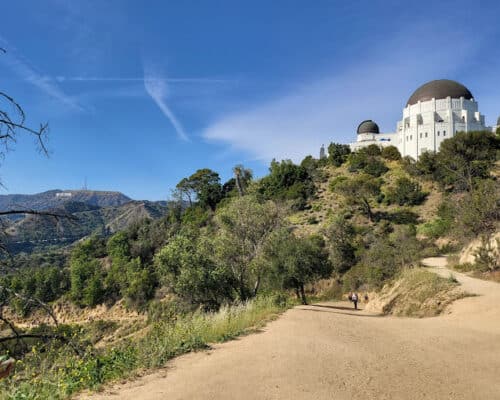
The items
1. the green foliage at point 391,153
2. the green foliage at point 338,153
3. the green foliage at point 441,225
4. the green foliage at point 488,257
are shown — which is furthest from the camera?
the green foliage at point 338,153

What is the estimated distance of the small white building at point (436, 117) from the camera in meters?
48.4

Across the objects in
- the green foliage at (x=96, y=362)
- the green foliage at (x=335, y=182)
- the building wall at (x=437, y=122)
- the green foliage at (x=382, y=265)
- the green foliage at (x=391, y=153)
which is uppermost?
the building wall at (x=437, y=122)

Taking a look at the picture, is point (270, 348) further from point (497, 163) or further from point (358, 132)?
point (358, 132)

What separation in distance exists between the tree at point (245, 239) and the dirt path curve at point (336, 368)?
23.9ft

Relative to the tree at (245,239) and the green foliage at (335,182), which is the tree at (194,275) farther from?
the green foliage at (335,182)

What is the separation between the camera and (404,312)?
43.0 feet

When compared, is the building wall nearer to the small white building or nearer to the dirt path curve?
the small white building

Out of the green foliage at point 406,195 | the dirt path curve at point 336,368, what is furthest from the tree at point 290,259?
the green foliage at point 406,195

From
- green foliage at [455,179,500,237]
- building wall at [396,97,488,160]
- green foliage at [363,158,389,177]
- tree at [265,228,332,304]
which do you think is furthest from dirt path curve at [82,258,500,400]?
building wall at [396,97,488,160]

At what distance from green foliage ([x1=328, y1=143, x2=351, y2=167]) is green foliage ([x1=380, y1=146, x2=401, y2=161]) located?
253 inches

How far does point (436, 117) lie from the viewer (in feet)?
161

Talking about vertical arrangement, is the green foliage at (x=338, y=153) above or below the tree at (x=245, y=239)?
above

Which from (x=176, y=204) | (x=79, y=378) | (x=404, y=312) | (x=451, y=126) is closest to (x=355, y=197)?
(x=451, y=126)

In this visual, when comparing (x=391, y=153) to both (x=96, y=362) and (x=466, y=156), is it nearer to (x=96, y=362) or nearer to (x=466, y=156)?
(x=466, y=156)
